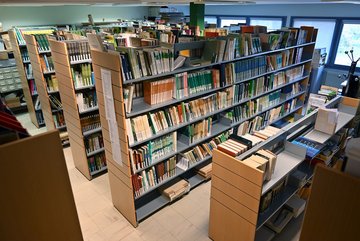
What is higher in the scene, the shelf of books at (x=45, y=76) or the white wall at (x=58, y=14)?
the white wall at (x=58, y=14)

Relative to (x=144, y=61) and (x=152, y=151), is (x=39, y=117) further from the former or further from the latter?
(x=144, y=61)

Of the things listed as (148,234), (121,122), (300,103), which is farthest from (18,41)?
(300,103)

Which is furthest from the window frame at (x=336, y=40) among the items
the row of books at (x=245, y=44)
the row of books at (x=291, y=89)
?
the row of books at (x=245, y=44)

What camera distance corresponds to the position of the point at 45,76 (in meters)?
4.41

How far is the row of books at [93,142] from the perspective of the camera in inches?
149

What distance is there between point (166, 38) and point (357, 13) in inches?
200

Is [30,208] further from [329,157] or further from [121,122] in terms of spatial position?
[329,157]

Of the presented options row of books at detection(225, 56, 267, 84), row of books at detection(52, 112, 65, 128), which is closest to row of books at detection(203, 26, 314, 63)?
row of books at detection(225, 56, 267, 84)

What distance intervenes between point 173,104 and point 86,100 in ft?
4.70

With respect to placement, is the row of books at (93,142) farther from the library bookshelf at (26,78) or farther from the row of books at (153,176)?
the library bookshelf at (26,78)

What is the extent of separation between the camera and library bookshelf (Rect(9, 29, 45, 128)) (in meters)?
4.88

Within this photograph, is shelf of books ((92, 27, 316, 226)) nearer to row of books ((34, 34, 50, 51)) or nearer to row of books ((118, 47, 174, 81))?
row of books ((118, 47, 174, 81))

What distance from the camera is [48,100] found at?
172 inches

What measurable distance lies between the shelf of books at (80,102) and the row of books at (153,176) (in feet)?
4.07
